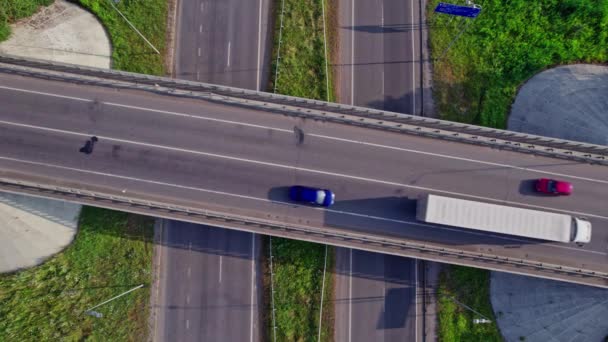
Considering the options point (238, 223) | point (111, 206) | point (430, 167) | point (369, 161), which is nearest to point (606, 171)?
point (430, 167)

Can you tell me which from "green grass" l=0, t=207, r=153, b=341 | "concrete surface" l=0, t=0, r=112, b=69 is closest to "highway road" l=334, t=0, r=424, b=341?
"green grass" l=0, t=207, r=153, b=341

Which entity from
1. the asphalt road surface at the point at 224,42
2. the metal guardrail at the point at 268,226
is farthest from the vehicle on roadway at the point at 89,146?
the asphalt road surface at the point at 224,42

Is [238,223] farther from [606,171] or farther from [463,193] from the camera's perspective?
[606,171]

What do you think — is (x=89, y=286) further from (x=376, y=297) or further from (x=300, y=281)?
(x=376, y=297)

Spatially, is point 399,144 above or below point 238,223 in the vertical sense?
above

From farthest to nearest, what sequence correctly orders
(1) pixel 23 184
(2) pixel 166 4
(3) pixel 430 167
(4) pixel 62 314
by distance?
(2) pixel 166 4 < (4) pixel 62 314 < (3) pixel 430 167 < (1) pixel 23 184

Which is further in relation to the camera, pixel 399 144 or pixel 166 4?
pixel 166 4

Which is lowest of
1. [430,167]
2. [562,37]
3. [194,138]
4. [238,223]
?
[238,223]
